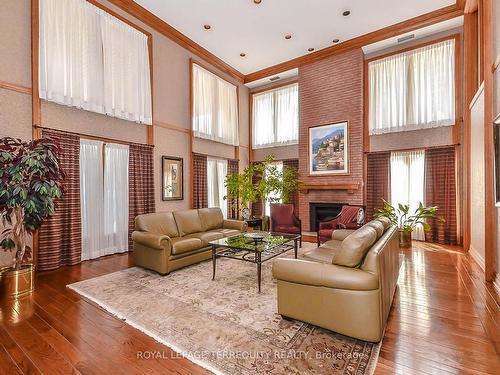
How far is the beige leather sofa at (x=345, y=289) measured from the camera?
6.61ft

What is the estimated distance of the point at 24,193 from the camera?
9.39 ft

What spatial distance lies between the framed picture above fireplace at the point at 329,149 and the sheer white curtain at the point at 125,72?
430cm

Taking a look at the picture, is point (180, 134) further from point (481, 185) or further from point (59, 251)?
point (481, 185)

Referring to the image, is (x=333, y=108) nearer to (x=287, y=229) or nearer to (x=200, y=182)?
(x=287, y=229)

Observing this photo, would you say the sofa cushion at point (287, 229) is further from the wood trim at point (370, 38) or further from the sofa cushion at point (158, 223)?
the wood trim at point (370, 38)

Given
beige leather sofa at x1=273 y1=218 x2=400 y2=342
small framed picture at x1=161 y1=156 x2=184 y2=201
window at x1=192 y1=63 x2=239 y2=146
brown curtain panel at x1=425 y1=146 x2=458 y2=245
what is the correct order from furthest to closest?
window at x1=192 y1=63 x2=239 y2=146 < small framed picture at x1=161 y1=156 x2=184 y2=201 < brown curtain panel at x1=425 y1=146 x2=458 y2=245 < beige leather sofa at x1=273 y1=218 x2=400 y2=342

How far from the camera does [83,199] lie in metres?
4.51

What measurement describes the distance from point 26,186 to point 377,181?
6.77m

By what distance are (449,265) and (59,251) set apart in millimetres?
6296

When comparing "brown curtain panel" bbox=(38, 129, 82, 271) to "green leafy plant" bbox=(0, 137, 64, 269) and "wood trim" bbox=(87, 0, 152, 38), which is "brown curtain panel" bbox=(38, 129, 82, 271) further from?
"wood trim" bbox=(87, 0, 152, 38)

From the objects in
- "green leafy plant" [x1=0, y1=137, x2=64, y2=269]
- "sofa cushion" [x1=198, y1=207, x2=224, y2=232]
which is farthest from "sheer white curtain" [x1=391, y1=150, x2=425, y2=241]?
"green leafy plant" [x1=0, y1=137, x2=64, y2=269]

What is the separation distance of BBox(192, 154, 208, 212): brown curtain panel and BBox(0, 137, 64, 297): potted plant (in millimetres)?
3530

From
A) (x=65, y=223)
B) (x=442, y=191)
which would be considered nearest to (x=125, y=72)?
(x=65, y=223)

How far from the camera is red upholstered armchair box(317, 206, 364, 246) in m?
5.12
